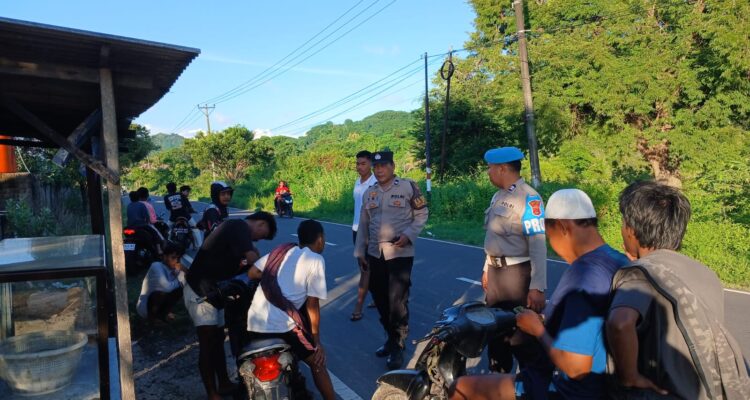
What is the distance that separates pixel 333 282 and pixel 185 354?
363 cm

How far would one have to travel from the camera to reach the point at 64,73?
11.7 ft

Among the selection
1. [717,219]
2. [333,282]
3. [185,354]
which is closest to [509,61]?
[717,219]

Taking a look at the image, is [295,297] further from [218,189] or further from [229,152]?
[229,152]

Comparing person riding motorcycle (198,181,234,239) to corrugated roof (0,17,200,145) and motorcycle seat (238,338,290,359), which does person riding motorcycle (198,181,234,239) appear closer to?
corrugated roof (0,17,200,145)

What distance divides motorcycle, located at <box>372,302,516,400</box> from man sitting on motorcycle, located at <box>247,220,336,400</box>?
0.84 metres

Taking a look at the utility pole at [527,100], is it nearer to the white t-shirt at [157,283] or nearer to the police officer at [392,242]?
the police officer at [392,242]

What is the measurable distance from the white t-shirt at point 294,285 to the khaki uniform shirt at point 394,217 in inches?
57.9

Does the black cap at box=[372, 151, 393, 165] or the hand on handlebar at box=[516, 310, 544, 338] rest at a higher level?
the black cap at box=[372, 151, 393, 165]

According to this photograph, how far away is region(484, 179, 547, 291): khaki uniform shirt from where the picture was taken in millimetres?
3660

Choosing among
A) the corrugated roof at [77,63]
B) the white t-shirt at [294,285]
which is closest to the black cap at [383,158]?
the white t-shirt at [294,285]

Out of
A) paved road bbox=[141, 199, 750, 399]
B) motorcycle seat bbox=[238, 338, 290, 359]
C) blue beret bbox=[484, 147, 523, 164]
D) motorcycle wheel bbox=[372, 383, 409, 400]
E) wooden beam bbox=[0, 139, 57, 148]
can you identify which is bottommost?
paved road bbox=[141, 199, 750, 399]

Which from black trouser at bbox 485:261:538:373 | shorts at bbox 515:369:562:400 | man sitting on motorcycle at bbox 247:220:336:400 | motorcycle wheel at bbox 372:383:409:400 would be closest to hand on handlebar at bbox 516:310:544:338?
shorts at bbox 515:369:562:400

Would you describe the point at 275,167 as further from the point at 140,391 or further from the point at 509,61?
the point at 140,391

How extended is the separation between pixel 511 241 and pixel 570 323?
1860 millimetres
